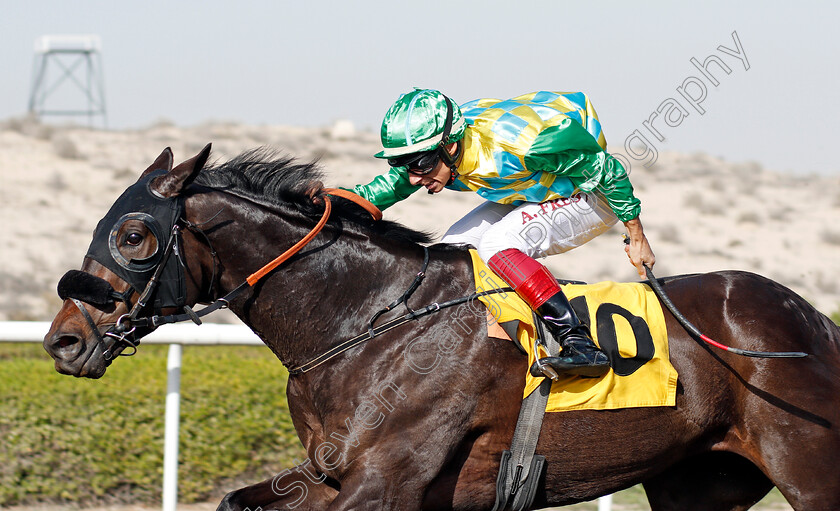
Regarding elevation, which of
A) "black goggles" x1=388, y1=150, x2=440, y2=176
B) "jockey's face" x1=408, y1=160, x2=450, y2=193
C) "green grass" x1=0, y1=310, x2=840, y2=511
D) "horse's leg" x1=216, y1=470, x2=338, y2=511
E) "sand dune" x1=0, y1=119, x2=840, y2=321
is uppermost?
"black goggles" x1=388, y1=150, x2=440, y2=176

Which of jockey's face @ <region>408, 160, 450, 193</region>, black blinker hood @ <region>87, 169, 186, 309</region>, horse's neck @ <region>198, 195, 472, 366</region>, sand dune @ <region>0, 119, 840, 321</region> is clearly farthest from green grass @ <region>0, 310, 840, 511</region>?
sand dune @ <region>0, 119, 840, 321</region>

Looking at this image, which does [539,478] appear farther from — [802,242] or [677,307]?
[802,242]

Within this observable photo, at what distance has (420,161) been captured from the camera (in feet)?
10.5

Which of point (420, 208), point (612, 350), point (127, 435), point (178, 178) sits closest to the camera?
point (178, 178)

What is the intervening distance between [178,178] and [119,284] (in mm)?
398

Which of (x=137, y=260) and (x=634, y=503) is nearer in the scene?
(x=137, y=260)

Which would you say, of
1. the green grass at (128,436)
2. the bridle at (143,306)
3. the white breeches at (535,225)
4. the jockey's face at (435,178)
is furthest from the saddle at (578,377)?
the green grass at (128,436)

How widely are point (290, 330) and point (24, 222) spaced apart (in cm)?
1411

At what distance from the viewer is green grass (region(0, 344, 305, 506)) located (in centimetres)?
480

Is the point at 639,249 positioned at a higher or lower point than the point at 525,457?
higher

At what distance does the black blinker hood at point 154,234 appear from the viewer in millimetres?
2842

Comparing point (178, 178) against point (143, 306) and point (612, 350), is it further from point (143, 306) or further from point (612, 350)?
point (612, 350)

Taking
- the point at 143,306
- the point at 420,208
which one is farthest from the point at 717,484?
the point at 420,208

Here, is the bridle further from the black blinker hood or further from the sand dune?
the sand dune
